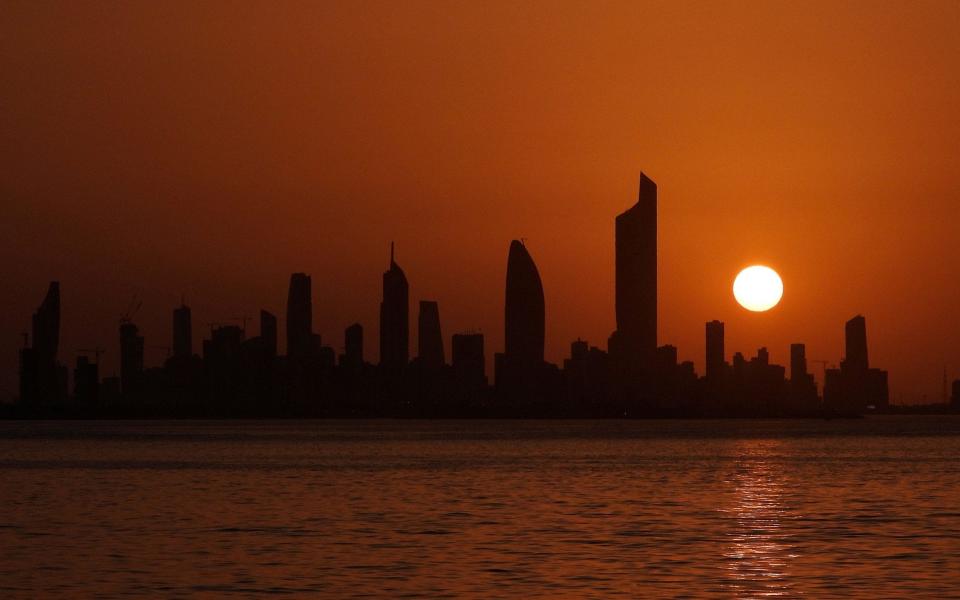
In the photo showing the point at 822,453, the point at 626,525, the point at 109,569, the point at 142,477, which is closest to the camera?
the point at 109,569

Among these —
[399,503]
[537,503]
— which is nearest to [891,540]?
[537,503]

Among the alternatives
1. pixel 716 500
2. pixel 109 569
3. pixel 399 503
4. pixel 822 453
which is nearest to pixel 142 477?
pixel 399 503

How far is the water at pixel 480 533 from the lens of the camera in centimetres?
5103

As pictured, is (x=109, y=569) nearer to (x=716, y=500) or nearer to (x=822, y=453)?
(x=716, y=500)

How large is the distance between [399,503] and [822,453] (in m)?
116

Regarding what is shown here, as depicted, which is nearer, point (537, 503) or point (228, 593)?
point (228, 593)

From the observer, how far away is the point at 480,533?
225 feet

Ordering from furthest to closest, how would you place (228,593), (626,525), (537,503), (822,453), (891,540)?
(822,453) < (537,503) < (626,525) < (891,540) < (228,593)

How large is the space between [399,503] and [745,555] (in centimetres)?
3315

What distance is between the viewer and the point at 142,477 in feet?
401

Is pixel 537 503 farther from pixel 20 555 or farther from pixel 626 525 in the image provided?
pixel 20 555

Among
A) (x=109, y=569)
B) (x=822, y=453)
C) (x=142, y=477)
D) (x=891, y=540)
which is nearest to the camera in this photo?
(x=109, y=569)

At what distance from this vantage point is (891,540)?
214 ft

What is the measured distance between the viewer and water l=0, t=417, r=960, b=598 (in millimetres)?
51031
